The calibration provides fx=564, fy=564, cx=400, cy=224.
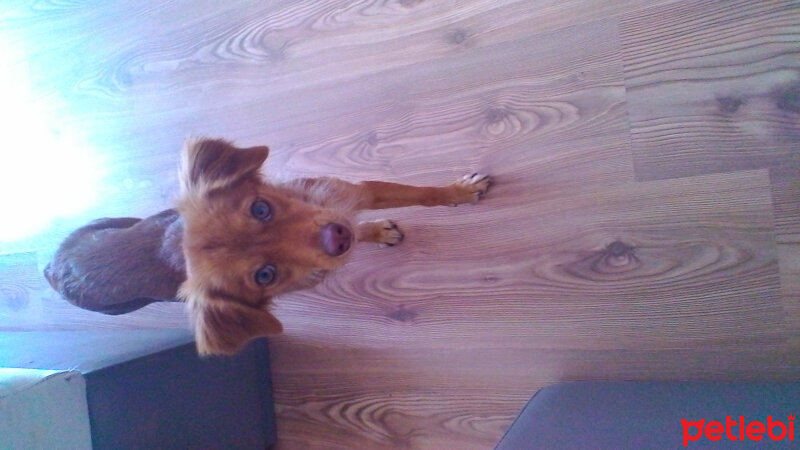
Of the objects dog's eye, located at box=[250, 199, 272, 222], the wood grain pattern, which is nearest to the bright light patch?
dog's eye, located at box=[250, 199, 272, 222]

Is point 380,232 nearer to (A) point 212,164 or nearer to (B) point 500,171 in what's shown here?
(B) point 500,171

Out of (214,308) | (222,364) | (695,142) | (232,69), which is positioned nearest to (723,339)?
(695,142)

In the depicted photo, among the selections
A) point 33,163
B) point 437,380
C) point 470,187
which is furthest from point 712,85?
point 33,163

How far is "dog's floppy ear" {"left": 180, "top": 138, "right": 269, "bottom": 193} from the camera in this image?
1911 mm

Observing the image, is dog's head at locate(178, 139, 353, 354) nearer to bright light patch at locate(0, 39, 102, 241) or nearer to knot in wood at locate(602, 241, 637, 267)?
knot in wood at locate(602, 241, 637, 267)

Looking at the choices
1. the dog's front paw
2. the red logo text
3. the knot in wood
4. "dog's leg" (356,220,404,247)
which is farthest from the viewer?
"dog's leg" (356,220,404,247)

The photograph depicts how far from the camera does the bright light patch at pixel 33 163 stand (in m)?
3.17

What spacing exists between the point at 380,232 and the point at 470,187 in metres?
0.42

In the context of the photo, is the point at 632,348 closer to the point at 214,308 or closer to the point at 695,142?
the point at 695,142

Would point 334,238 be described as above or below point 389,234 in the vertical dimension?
below

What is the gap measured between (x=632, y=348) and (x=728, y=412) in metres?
0.55

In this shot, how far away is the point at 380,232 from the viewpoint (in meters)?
2.29

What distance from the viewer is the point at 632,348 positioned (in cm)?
197

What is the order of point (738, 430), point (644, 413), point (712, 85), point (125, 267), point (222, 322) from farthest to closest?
point (125, 267), point (222, 322), point (712, 85), point (644, 413), point (738, 430)
